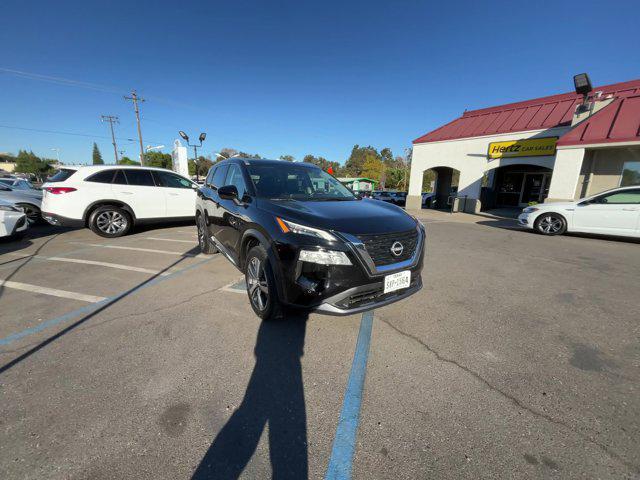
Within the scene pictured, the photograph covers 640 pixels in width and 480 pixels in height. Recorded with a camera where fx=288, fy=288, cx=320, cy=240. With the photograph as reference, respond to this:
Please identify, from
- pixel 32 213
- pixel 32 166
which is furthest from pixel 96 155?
pixel 32 213

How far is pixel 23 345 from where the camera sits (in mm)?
2643

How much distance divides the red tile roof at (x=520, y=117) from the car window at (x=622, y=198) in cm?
795

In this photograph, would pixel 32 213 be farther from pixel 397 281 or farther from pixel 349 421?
pixel 349 421

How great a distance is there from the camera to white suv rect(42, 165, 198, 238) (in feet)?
21.7

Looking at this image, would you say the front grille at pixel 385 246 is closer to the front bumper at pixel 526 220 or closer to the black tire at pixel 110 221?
the black tire at pixel 110 221

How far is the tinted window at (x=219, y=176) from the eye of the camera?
15.4 feet

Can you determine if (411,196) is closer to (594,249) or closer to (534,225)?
(534,225)

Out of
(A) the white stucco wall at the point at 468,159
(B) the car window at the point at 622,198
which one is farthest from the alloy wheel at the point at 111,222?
(A) the white stucco wall at the point at 468,159

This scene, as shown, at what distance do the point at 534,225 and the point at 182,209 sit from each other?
10636 millimetres

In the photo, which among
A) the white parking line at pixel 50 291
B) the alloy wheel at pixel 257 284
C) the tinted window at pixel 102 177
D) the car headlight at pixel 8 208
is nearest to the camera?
the alloy wheel at pixel 257 284

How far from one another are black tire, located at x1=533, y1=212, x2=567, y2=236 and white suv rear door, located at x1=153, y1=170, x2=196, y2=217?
10.5m

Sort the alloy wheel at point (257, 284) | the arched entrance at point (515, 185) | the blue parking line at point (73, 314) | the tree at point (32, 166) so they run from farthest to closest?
the tree at point (32, 166), the arched entrance at point (515, 185), the alloy wheel at point (257, 284), the blue parking line at point (73, 314)

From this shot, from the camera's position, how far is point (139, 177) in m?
7.64

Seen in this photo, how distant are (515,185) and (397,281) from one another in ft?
66.2
